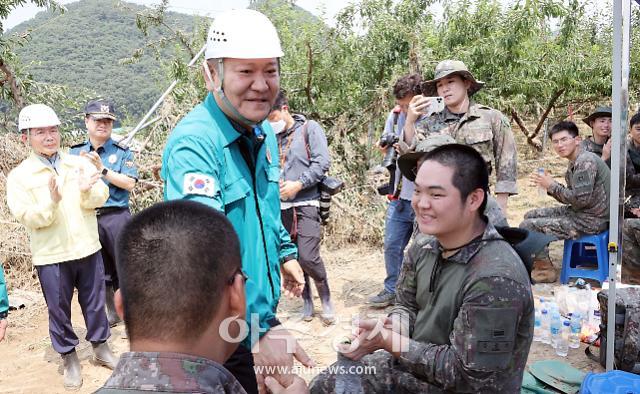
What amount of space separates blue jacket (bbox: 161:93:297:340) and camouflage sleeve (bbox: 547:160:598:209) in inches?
162

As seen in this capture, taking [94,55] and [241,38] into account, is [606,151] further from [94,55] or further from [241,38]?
[94,55]

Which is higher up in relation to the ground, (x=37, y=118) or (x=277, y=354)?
(x=37, y=118)

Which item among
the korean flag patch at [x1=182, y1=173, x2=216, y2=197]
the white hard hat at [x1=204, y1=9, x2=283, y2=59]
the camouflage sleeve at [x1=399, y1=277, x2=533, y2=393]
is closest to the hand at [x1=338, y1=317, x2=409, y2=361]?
the camouflage sleeve at [x1=399, y1=277, x2=533, y2=393]

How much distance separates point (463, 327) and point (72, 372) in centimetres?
314

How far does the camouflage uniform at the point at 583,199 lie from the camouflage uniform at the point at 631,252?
0.88 feet

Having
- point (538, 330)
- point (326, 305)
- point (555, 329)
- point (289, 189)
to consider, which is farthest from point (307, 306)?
point (555, 329)

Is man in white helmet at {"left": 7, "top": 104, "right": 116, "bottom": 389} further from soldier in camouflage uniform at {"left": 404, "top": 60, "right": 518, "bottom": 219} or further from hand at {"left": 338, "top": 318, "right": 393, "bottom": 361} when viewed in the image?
soldier in camouflage uniform at {"left": 404, "top": 60, "right": 518, "bottom": 219}

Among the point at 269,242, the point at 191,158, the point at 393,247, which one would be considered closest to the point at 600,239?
the point at 393,247

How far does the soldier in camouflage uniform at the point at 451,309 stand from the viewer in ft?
6.70

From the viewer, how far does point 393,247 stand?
16.1 ft

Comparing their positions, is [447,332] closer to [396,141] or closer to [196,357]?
[196,357]

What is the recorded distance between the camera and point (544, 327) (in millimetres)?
4289

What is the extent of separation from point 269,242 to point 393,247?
298 centimetres

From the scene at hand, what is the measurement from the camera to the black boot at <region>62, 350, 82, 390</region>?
3.94 m
